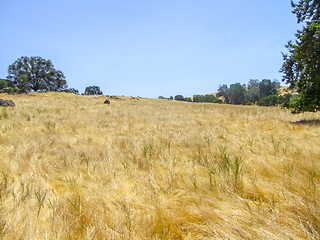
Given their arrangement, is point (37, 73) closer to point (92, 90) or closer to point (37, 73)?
point (37, 73)

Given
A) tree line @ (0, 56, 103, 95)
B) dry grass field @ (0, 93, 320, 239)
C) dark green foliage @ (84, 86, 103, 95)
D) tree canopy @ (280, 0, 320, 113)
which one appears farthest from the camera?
dark green foliage @ (84, 86, 103, 95)

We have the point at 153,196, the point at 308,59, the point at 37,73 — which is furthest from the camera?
the point at 37,73

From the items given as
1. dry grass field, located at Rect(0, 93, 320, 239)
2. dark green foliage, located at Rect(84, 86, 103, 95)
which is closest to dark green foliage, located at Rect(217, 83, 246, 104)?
dark green foliage, located at Rect(84, 86, 103, 95)

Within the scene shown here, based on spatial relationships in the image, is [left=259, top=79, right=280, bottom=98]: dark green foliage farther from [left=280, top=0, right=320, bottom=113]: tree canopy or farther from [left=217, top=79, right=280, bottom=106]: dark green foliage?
[left=280, top=0, right=320, bottom=113]: tree canopy

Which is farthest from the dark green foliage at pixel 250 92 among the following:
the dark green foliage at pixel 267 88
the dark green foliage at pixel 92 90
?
the dark green foliage at pixel 92 90

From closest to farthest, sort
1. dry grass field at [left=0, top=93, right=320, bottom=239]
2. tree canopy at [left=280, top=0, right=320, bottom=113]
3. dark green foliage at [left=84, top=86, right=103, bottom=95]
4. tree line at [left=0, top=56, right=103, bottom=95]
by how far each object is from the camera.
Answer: dry grass field at [left=0, top=93, right=320, bottom=239] < tree canopy at [left=280, top=0, right=320, bottom=113] < tree line at [left=0, top=56, right=103, bottom=95] < dark green foliage at [left=84, top=86, right=103, bottom=95]

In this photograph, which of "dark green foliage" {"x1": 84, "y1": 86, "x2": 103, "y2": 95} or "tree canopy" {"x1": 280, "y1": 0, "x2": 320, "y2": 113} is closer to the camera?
"tree canopy" {"x1": 280, "y1": 0, "x2": 320, "y2": 113}

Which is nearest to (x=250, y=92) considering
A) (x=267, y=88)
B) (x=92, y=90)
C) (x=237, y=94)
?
(x=237, y=94)

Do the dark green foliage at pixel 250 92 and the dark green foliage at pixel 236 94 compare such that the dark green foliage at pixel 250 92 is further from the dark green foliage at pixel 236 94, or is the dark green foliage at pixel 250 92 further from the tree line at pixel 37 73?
the tree line at pixel 37 73

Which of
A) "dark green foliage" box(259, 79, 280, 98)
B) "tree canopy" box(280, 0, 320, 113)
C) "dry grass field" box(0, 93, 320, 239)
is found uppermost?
"dark green foliage" box(259, 79, 280, 98)

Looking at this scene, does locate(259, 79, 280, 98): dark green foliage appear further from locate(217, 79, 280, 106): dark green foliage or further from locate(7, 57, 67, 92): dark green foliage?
locate(7, 57, 67, 92): dark green foliage

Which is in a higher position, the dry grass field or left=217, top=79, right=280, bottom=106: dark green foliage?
left=217, top=79, right=280, bottom=106: dark green foliage

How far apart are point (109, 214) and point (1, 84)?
144 feet

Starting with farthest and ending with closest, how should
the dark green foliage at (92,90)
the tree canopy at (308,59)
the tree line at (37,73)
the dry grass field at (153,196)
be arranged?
the dark green foliage at (92,90) → the tree line at (37,73) → the tree canopy at (308,59) → the dry grass field at (153,196)
